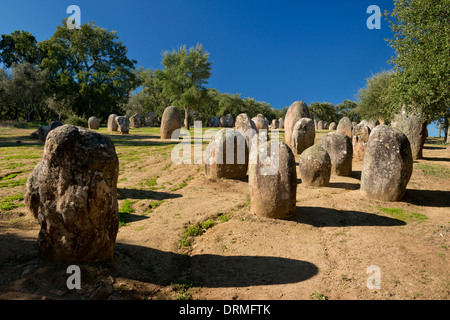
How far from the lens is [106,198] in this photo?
→ 13.5 ft

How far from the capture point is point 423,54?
11.0 metres

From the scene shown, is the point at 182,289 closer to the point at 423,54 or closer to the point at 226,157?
the point at 226,157

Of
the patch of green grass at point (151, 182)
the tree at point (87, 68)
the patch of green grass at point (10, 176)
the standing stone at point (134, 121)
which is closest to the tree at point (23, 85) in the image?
the tree at point (87, 68)

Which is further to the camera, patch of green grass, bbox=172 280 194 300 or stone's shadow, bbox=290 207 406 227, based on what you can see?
stone's shadow, bbox=290 207 406 227

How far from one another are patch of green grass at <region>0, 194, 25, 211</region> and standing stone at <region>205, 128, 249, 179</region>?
6134 mm

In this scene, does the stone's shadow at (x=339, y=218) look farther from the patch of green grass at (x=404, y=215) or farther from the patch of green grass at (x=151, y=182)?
the patch of green grass at (x=151, y=182)

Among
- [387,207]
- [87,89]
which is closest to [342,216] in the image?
[387,207]

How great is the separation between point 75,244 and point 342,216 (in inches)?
247

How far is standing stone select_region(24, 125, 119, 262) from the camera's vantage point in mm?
3844

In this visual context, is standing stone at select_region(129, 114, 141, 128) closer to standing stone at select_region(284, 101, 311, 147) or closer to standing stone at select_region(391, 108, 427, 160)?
standing stone at select_region(284, 101, 311, 147)

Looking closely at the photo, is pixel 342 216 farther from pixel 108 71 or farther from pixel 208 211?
pixel 108 71

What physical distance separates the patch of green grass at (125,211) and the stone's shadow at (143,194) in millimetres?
531

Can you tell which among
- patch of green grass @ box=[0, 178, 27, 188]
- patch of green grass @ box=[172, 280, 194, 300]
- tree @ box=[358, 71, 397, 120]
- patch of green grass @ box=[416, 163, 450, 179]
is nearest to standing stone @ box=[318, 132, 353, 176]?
patch of green grass @ box=[416, 163, 450, 179]
